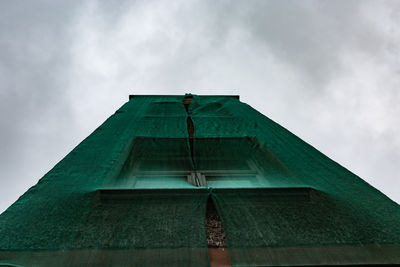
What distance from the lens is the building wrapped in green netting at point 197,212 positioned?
3.37 feet

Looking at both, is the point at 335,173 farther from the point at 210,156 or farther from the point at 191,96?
the point at 191,96

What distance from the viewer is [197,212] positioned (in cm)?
127

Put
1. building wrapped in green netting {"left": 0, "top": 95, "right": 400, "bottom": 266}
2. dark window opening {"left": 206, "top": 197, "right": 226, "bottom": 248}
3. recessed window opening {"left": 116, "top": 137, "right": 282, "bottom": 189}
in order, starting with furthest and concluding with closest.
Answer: recessed window opening {"left": 116, "top": 137, "right": 282, "bottom": 189}
dark window opening {"left": 206, "top": 197, "right": 226, "bottom": 248}
building wrapped in green netting {"left": 0, "top": 95, "right": 400, "bottom": 266}

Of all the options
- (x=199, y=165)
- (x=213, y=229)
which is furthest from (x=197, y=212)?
(x=199, y=165)

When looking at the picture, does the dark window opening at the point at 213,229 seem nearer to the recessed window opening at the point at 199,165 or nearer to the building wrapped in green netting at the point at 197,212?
the building wrapped in green netting at the point at 197,212

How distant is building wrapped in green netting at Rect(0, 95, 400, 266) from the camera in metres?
1.03

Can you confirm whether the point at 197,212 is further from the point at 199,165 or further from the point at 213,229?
the point at 199,165

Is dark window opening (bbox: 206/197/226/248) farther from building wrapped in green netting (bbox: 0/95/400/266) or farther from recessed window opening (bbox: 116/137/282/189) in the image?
recessed window opening (bbox: 116/137/282/189)

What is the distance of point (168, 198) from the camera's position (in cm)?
137

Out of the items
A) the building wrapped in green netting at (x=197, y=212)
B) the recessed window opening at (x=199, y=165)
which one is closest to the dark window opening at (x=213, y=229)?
the building wrapped in green netting at (x=197, y=212)

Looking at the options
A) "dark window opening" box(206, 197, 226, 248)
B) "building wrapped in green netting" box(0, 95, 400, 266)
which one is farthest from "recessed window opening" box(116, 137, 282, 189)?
"dark window opening" box(206, 197, 226, 248)

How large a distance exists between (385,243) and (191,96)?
3583 millimetres

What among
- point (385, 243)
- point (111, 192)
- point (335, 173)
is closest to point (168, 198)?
point (111, 192)

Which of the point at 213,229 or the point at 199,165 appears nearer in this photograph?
the point at 213,229
